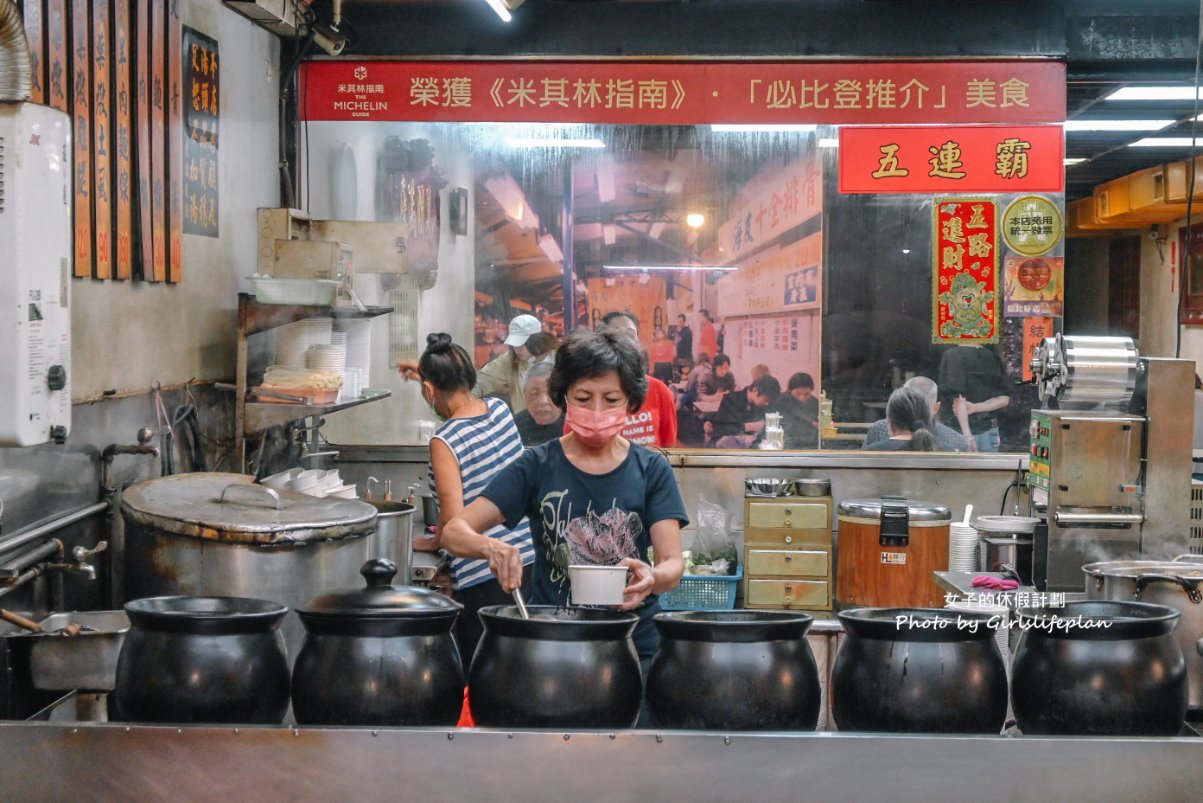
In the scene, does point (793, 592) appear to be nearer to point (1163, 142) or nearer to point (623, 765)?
point (623, 765)

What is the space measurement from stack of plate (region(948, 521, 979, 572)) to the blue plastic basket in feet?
3.60

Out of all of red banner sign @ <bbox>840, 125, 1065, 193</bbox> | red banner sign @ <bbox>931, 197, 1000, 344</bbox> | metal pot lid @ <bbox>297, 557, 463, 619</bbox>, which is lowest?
metal pot lid @ <bbox>297, 557, 463, 619</bbox>

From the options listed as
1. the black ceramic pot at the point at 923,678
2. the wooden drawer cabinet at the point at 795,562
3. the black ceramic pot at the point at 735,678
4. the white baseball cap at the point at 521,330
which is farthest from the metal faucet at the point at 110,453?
the wooden drawer cabinet at the point at 795,562

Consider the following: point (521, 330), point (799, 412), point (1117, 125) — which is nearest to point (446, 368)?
point (521, 330)

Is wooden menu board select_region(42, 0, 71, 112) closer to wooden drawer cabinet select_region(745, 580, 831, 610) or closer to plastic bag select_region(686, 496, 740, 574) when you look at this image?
plastic bag select_region(686, 496, 740, 574)

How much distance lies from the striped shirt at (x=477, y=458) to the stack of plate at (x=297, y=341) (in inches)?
53.2

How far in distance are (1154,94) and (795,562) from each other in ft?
14.0

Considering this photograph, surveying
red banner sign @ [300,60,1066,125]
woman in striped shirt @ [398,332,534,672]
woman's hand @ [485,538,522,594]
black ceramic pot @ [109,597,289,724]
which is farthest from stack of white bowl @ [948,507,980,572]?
black ceramic pot @ [109,597,289,724]

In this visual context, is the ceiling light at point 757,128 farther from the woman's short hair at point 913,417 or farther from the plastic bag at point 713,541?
the plastic bag at point 713,541

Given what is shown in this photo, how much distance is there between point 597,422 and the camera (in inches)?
113

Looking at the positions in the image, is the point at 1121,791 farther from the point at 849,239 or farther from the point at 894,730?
the point at 849,239

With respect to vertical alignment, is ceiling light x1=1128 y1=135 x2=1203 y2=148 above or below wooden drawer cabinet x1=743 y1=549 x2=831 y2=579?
above

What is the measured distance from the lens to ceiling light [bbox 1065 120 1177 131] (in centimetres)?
955

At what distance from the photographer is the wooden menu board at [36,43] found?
142 inches
